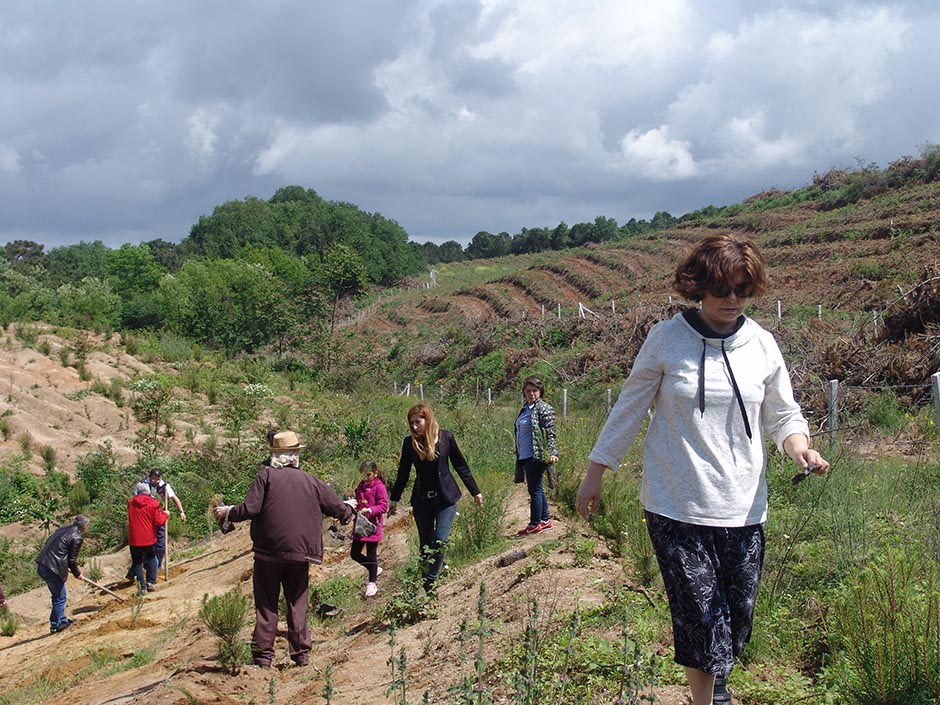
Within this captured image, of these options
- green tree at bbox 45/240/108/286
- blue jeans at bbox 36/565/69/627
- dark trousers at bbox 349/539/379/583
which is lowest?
blue jeans at bbox 36/565/69/627

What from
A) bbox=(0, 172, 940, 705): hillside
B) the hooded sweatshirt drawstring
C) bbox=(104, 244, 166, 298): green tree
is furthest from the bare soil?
bbox=(104, 244, 166, 298): green tree

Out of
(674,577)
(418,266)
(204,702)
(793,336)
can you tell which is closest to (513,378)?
(793,336)

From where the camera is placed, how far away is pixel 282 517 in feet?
19.1

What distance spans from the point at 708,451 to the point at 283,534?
12.0 ft

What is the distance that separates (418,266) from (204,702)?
79742 mm

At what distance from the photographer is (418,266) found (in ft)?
276

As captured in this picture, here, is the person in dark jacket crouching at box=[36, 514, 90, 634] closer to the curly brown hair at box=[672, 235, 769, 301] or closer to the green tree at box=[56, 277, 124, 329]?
the curly brown hair at box=[672, 235, 769, 301]

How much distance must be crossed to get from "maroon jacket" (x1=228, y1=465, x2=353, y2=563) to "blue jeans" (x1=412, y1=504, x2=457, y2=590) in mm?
952

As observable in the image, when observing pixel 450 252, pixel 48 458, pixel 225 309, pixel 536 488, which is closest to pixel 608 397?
pixel 536 488

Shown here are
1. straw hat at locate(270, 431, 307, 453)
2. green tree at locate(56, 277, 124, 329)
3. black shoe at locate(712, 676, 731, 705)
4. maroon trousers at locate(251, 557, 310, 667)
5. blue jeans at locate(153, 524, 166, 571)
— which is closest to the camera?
black shoe at locate(712, 676, 731, 705)

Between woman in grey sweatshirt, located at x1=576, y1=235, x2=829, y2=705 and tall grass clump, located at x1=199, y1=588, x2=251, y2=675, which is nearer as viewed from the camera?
woman in grey sweatshirt, located at x1=576, y1=235, x2=829, y2=705

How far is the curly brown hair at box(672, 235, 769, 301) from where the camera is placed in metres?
2.99

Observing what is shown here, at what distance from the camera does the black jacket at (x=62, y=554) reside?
10.7 metres

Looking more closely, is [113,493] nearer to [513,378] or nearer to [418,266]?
[513,378]
